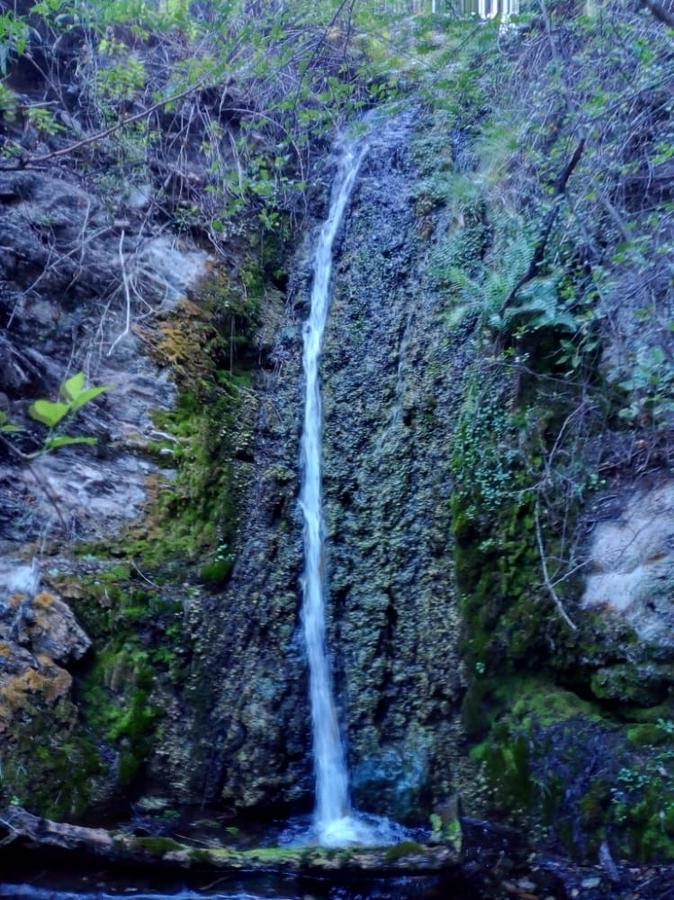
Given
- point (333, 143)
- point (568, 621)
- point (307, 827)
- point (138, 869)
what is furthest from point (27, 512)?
point (333, 143)

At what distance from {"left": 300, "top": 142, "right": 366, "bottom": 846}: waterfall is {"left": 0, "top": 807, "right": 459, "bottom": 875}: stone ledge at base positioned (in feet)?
1.87

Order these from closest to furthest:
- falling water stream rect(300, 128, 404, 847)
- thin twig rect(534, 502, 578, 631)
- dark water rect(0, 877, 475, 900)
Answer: dark water rect(0, 877, 475, 900)
thin twig rect(534, 502, 578, 631)
falling water stream rect(300, 128, 404, 847)

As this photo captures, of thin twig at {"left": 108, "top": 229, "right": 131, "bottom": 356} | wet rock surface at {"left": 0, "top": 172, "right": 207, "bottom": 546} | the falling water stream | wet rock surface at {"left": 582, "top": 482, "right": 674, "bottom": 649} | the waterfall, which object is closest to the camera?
wet rock surface at {"left": 582, "top": 482, "right": 674, "bottom": 649}

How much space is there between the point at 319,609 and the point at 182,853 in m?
1.86

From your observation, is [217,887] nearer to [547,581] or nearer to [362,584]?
[362,584]

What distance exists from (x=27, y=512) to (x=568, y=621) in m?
3.41

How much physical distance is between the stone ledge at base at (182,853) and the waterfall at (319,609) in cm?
57

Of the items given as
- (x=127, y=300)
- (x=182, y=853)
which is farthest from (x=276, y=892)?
(x=127, y=300)

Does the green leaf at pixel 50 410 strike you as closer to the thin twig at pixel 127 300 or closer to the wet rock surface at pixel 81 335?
the wet rock surface at pixel 81 335

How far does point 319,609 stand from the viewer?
510 centimetres

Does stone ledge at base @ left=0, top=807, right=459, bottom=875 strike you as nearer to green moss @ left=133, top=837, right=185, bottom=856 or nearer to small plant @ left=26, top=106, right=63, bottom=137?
green moss @ left=133, top=837, right=185, bottom=856

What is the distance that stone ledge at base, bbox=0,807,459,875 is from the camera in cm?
354

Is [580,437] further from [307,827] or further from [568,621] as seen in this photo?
[307,827]

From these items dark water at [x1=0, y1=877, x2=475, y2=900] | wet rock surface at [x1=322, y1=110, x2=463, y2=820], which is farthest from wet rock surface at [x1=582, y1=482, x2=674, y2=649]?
dark water at [x1=0, y1=877, x2=475, y2=900]
